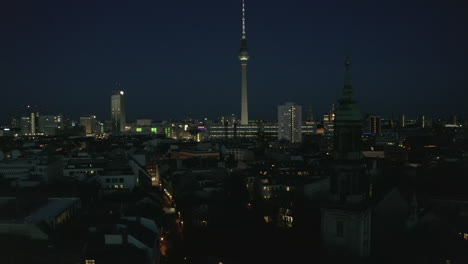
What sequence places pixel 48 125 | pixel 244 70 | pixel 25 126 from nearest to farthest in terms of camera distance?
pixel 244 70, pixel 25 126, pixel 48 125

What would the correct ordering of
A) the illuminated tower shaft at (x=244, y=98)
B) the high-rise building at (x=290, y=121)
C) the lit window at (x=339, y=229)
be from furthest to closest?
the illuminated tower shaft at (x=244, y=98), the high-rise building at (x=290, y=121), the lit window at (x=339, y=229)

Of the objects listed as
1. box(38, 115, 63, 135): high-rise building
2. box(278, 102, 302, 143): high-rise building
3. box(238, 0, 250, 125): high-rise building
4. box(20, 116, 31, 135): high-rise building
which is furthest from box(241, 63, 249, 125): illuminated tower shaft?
box(20, 116, 31, 135): high-rise building

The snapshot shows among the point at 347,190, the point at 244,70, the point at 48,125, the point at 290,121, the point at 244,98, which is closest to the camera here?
the point at 347,190

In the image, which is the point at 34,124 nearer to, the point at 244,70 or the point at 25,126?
the point at 25,126

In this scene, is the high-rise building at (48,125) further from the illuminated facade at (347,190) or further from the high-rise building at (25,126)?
the illuminated facade at (347,190)

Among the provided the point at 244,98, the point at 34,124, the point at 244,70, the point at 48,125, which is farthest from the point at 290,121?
the point at 48,125

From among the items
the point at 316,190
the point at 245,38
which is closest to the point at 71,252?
the point at 316,190

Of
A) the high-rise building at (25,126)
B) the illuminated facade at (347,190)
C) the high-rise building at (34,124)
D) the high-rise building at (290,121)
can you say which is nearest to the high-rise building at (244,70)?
the high-rise building at (290,121)

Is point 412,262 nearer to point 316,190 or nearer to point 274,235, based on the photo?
point 274,235
